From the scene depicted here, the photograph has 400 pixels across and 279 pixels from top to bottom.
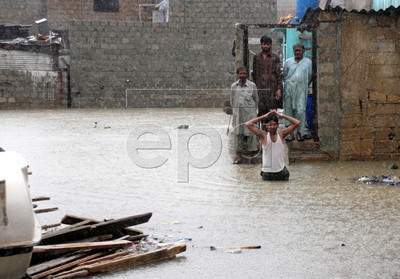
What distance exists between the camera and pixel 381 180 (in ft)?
32.2

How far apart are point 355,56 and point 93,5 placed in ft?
96.6

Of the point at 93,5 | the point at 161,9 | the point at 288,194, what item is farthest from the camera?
the point at 93,5

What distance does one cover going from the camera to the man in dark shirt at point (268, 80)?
41.1 ft

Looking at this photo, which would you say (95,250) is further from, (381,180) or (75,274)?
(381,180)

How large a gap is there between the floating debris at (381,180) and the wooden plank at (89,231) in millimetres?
4399

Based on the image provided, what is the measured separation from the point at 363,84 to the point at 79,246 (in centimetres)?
758

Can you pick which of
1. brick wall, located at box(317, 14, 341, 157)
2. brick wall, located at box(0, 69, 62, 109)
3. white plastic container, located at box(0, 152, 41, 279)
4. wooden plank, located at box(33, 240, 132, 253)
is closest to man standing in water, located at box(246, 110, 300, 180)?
brick wall, located at box(317, 14, 341, 157)

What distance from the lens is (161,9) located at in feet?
114

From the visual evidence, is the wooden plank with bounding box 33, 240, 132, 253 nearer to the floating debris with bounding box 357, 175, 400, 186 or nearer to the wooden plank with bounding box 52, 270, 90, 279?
the wooden plank with bounding box 52, 270, 90, 279

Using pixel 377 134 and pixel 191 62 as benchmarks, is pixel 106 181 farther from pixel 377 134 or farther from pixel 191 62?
pixel 191 62

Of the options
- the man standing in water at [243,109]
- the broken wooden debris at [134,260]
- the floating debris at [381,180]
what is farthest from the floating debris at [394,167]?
the broken wooden debris at [134,260]

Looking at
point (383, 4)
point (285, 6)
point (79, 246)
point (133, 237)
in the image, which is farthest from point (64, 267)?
point (285, 6)

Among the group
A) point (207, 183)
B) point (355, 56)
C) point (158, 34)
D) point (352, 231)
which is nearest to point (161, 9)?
point (158, 34)

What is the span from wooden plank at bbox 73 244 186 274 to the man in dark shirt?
696 cm
